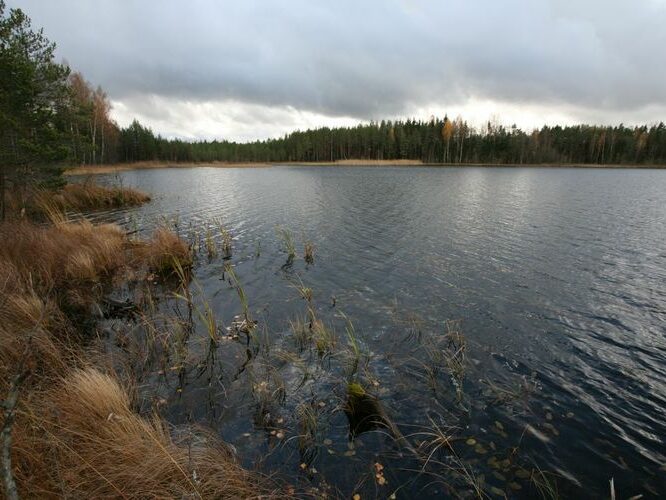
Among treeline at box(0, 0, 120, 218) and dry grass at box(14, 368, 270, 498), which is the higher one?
treeline at box(0, 0, 120, 218)

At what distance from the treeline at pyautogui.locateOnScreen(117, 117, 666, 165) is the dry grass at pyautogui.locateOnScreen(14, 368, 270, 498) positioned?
113 meters

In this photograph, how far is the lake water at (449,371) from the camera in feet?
16.7

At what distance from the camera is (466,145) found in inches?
4801

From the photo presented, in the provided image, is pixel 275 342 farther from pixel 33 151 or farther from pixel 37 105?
pixel 37 105

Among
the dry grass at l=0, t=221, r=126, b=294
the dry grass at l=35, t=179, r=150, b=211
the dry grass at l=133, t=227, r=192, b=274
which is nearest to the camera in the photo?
the dry grass at l=0, t=221, r=126, b=294

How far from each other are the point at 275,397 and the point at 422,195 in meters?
33.4

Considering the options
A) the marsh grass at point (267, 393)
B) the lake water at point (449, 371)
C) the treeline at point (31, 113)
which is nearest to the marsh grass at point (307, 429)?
the lake water at point (449, 371)

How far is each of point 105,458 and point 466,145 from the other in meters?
135

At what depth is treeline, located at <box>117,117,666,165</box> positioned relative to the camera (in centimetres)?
11069

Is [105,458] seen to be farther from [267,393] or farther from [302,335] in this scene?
[302,335]

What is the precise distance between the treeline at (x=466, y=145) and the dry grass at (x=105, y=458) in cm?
11323

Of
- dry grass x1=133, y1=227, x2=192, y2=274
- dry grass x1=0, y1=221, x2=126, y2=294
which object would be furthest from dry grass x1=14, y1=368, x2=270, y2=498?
dry grass x1=133, y1=227, x2=192, y2=274

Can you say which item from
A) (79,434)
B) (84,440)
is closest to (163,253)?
(84,440)

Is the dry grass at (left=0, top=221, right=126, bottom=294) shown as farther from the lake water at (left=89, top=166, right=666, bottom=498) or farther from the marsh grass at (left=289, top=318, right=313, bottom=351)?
the marsh grass at (left=289, top=318, right=313, bottom=351)
